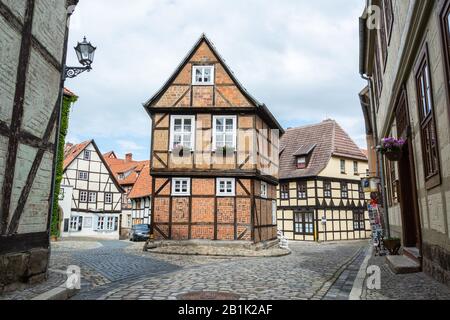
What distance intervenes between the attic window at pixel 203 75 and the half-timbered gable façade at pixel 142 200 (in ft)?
51.4

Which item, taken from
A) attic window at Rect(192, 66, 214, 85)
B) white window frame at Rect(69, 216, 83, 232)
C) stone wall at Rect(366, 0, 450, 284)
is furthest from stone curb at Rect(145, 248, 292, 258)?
white window frame at Rect(69, 216, 83, 232)

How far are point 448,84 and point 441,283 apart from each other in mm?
3031

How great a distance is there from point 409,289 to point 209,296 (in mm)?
3083

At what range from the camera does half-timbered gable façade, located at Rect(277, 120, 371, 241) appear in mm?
27844

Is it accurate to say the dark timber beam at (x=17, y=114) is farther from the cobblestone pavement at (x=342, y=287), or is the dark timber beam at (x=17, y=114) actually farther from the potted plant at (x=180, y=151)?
the potted plant at (x=180, y=151)

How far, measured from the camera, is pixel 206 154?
56.0 ft

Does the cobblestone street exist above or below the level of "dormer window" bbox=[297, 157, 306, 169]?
below

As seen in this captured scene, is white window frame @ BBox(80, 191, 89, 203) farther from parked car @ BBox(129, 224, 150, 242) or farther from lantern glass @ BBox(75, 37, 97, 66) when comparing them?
lantern glass @ BBox(75, 37, 97, 66)

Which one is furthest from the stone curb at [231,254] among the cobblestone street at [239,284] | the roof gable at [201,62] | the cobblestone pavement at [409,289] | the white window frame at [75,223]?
the white window frame at [75,223]

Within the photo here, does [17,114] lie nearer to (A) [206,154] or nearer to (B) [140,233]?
(A) [206,154]

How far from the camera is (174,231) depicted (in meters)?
16.6

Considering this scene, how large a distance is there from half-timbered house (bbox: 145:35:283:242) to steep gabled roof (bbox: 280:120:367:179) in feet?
38.7
